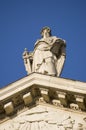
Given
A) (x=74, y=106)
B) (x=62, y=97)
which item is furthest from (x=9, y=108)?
(x=74, y=106)

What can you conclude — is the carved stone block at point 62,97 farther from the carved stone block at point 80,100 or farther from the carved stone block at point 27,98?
the carved stone block at point 27,98

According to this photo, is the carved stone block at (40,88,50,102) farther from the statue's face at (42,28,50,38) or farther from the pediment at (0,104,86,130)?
the statue's face at (42,28,50,38)

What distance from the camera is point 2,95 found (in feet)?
45.4

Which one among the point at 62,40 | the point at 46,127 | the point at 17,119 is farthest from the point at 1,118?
the point at 62,40

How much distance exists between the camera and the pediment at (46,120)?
13109 millimetres

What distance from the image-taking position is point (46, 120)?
43.8ft

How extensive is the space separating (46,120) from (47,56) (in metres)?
2.93

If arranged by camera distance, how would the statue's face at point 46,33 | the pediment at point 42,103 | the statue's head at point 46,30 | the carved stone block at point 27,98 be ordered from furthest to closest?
the statue's head at point 46,30 < the statue's face at point 46,33 < the carved stone block at point 27,98 < the pediment at point 42,103

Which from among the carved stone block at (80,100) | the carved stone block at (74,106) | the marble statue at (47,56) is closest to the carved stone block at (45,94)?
the carved stone block at (74,106)

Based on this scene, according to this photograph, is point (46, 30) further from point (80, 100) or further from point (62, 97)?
point (80, 100)

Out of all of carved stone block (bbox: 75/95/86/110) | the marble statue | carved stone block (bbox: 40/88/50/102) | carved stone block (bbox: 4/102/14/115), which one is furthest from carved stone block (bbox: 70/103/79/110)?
the marble statue

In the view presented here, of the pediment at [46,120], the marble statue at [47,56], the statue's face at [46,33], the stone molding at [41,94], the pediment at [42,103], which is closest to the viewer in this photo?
the pediment at [46,120]

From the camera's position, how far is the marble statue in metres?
15.5

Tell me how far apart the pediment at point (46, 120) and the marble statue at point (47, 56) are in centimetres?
171
